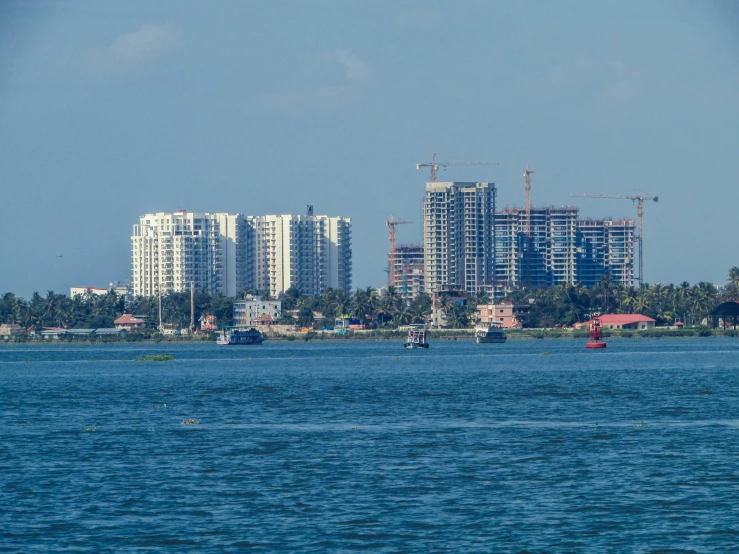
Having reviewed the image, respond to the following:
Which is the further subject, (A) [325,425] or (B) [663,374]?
(B) [663,374]

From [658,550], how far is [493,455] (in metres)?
17.9

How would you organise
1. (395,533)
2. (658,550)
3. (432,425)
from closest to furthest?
(658,550)
(395,533)
(432,425)

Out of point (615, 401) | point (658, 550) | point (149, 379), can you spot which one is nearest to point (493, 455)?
point (658, 550)

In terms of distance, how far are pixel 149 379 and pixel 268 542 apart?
8828cm

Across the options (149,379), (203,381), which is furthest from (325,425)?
(149,379)

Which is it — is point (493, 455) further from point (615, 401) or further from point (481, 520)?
point (615, 401)

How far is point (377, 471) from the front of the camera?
45688 mm

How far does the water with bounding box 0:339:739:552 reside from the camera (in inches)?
1352

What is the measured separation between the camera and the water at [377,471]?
3434 cm

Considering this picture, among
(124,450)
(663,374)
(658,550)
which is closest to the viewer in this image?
(658,550)

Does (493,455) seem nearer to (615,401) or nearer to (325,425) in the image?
(325,425)

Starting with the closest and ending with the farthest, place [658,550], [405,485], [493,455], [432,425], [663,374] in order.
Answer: [658,550] → [405,485] → [493,455] → [432,425] → [663,374]

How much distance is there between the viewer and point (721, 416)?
66188mm

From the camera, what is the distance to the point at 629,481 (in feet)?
140
